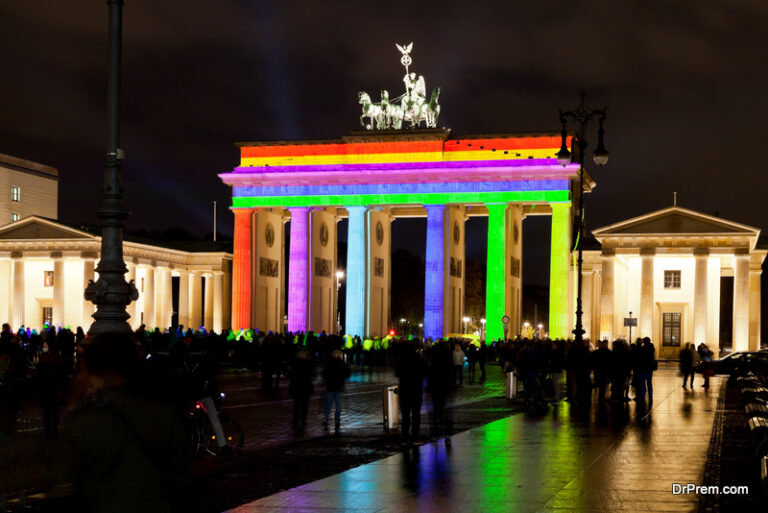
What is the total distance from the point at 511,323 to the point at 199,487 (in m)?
59.8

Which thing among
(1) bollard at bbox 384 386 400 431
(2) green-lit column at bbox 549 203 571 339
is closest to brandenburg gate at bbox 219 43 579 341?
(2) green-lit column at bbox 549 203 571 339

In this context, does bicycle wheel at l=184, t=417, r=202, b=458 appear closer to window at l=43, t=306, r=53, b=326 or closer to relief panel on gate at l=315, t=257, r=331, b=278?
relief panel on gate at l=315, t=257, r=331, b=278

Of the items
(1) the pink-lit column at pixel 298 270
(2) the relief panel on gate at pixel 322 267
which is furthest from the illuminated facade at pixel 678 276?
(2) the relief panel on gate at pixel 322 267

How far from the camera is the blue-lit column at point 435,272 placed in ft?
233

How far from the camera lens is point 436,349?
858 inches

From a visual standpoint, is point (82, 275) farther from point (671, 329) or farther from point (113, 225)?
point (113, 225)

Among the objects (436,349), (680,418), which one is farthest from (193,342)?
(680,418)

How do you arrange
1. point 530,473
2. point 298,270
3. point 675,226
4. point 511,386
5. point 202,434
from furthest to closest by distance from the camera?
point 298,270 < point 675,226 < point 511,386 < point 202,434 < point 530,473

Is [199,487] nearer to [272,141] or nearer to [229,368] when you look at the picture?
[229,368]

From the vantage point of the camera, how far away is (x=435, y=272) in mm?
71938

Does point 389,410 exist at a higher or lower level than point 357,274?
lower

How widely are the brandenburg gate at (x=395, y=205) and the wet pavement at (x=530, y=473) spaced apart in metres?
47.8

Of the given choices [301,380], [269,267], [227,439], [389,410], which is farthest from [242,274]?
[227,439]

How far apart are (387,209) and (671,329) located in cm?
2148
